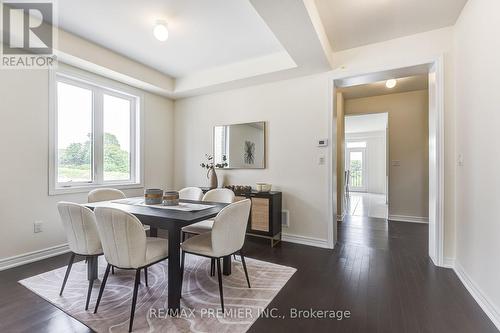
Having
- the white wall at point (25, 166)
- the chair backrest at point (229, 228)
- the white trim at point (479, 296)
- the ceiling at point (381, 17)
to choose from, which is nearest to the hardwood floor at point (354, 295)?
the white trim at point (479, 296)

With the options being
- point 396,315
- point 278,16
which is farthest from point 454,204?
point 278,16

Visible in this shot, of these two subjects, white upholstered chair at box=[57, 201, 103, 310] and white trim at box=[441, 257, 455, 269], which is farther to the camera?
white trim at box=[441, 257, 455, 269]

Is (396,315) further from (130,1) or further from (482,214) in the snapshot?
(130,1)

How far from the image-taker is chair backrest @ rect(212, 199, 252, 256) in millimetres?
1797

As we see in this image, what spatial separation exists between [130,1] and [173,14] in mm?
401

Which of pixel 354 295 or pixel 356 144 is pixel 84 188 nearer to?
pixel 354 295

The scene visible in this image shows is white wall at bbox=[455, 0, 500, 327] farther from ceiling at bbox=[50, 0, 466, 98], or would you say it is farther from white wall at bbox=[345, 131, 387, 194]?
white wall at bbox=[345, 131, 387, 194]

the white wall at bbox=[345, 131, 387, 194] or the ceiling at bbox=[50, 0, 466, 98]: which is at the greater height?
the ceiling at bbox=[50, 0, 466, 98]

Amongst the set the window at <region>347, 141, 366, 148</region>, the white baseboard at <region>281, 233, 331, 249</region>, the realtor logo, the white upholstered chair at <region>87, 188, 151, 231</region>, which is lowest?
the white baseboard at <region>281, 233, 331, 249</region>

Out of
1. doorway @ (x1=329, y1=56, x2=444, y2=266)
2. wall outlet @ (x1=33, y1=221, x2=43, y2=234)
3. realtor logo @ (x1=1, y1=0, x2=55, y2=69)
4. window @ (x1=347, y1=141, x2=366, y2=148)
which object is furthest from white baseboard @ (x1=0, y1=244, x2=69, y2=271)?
window @ (x1=347, y1=141, x2=366, y2=148)

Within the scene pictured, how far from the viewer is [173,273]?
178cm

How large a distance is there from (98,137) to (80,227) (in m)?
2.14

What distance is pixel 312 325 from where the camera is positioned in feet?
5.40

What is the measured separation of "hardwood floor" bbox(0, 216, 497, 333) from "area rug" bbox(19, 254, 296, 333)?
9cm
